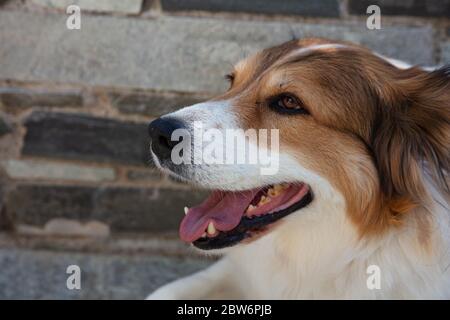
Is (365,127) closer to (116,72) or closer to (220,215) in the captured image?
(220,215)

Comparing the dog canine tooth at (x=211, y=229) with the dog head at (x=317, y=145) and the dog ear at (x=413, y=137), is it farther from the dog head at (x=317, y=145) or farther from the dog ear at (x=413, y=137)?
the dog ear at (x=413, y=137)

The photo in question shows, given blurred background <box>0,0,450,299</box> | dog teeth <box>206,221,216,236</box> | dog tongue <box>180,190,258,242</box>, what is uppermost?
blurred background <box>0,0,450,299</box>

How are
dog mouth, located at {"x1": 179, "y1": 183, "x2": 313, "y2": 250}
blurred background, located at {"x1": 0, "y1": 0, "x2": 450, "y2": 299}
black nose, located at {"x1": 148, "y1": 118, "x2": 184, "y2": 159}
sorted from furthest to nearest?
1. blurred background, located at {"x1": 0, "y1": 0, "x2": 450, "y2": 299}
2. dog mouth, located at {"x1": 179, "y1": 183, "x2": 313, "y2": 250}
3. black nose, located at {"x1": 148, "y1": 118, "x2": 184, "y2": 159}

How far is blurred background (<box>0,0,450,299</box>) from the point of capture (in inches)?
136

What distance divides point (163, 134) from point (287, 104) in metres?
0.50

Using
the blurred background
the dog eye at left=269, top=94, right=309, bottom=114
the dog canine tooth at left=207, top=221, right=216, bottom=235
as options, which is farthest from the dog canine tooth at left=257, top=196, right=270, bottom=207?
the blurred background

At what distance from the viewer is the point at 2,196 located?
373 centimetres

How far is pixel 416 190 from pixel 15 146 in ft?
7.55

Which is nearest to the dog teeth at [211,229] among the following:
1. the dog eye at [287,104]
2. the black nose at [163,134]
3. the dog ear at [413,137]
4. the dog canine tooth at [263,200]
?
the dog canine tooth at [263,200]

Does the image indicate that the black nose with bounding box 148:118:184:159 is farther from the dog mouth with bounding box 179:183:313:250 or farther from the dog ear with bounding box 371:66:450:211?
the dog ear with bounding box 371:66:450:211

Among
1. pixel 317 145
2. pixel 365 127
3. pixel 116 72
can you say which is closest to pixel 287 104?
pixel 317 145

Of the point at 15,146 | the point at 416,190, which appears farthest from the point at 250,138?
the point at 15,146

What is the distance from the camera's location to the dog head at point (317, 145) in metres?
2.40

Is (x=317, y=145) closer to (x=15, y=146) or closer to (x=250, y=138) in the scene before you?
(x=250, y=138)
